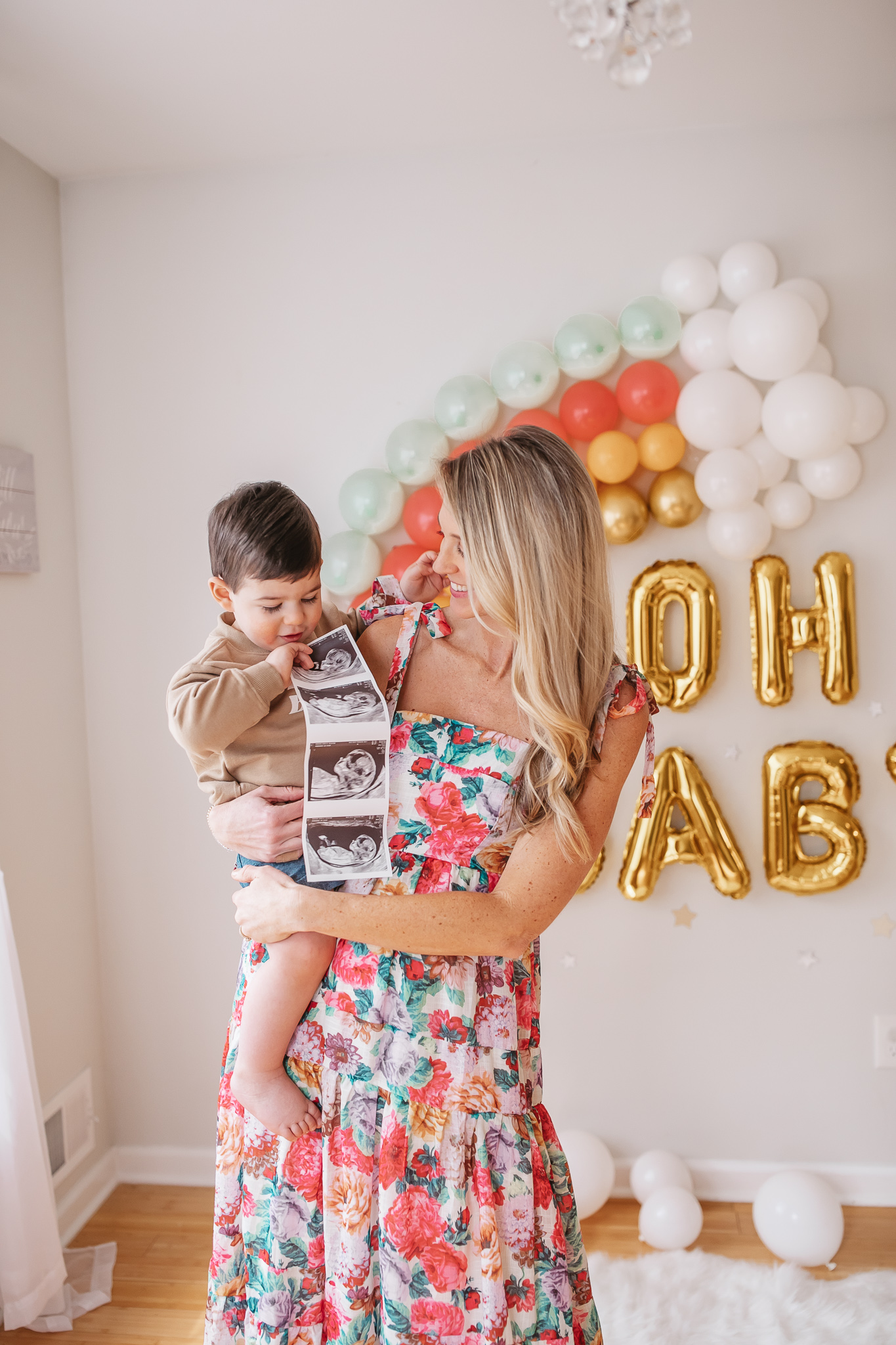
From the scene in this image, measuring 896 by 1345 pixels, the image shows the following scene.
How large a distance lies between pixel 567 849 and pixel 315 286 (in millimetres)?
1817

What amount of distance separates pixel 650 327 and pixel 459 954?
1638 mm

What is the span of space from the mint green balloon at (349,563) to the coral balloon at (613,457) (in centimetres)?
59

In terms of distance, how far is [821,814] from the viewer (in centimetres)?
243

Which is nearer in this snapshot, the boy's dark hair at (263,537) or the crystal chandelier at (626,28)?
the crystal chandelier at (626,28)

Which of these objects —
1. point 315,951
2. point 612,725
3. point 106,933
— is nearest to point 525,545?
point 612,725

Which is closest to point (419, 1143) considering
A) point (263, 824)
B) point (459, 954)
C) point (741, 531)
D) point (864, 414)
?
point (459, 954)

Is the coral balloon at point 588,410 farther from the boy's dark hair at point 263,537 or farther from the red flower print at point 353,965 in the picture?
the red flower print at point 353,965

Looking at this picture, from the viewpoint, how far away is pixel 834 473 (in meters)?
2.29

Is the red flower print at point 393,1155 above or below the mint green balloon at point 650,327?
below

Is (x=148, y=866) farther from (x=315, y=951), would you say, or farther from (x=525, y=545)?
(x=525, y=545)

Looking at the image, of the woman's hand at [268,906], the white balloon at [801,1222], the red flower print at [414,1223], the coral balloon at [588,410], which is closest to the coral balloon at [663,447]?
the coral balloon at [588,410]

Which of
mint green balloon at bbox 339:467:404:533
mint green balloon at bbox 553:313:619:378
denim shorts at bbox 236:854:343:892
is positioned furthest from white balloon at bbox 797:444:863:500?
denim shorts at bbox 236:854:343:892

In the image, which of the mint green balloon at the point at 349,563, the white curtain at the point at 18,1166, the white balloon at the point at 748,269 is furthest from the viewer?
the mint green balloon at the point at 349,563

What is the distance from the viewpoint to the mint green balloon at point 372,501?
2373 mm
